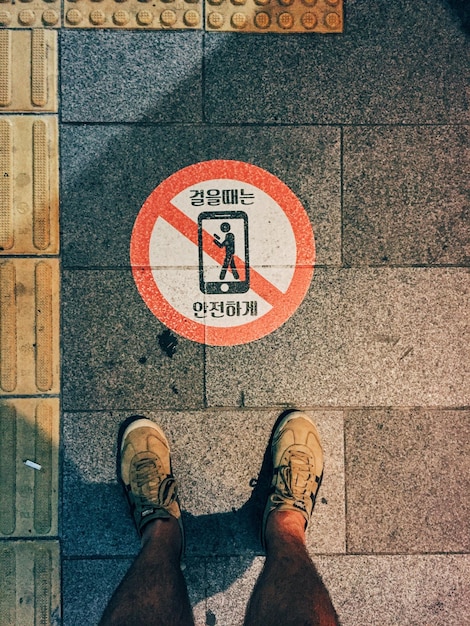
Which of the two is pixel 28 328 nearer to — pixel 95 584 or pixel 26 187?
pixel 26 187

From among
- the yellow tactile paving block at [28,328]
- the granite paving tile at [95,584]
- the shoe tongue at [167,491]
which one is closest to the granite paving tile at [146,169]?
the yellow tactile paving block at [28,328]

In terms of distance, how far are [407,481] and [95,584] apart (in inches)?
75.7

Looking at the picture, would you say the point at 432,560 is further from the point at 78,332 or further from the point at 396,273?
the point at 78,332

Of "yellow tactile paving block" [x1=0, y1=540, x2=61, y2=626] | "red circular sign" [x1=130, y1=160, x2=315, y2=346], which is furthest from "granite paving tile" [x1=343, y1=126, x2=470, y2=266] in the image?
"yellow tactile paving block" [x1=0, y1=540, x2=61, y2=626]

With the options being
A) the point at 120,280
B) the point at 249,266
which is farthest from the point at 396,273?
the point at 120,280

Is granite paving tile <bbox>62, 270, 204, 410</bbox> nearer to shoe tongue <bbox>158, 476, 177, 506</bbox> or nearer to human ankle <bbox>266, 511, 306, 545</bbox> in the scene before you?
shoe tongue <bbox>158, 476, 177, 506</bbox>

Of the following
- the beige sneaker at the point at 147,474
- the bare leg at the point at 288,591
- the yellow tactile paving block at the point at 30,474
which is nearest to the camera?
the bare leg at the point at 288,591

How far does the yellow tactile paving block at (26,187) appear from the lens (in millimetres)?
2730

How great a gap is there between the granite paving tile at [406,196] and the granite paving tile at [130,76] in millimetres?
1015

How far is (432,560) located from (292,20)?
3320 mm

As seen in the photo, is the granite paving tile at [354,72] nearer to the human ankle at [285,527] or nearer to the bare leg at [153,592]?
the human ankle at [285,527]

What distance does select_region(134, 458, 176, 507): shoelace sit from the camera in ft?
8.57

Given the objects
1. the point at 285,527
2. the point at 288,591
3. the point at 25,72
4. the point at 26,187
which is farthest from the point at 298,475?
the point at 25,72

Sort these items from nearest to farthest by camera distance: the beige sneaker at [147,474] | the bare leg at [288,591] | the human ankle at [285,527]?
the bare leg at [288,591], the human ankle at [285,527], the beige sneaker at [147,474]
